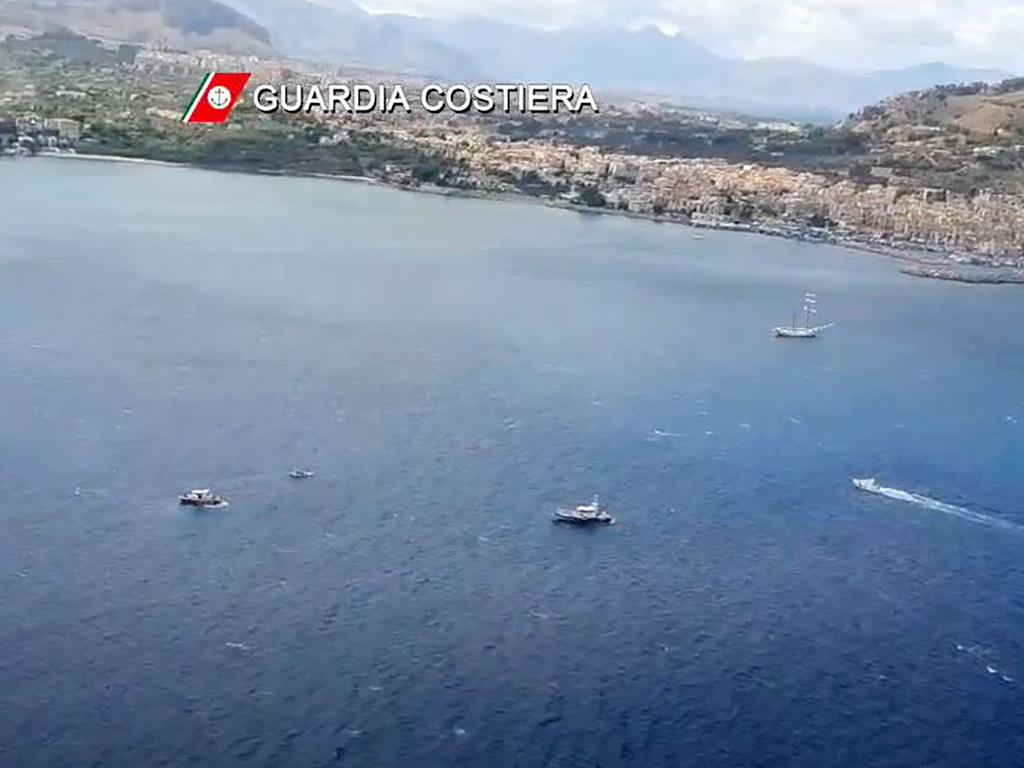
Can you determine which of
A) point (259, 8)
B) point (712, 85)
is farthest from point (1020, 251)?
point (712, 85)

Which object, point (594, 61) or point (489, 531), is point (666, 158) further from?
point (594, 61)

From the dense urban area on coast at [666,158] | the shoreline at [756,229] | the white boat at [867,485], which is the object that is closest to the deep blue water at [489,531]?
the white boat at [867,485]

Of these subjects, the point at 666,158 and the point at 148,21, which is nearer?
the point at 666,158

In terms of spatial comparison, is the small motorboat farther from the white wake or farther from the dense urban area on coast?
the dense urban area on coast

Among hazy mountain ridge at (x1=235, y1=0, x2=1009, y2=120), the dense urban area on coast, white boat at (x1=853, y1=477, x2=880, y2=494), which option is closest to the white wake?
white boat at (x1=853, y1=477, x2=880, y2=494)

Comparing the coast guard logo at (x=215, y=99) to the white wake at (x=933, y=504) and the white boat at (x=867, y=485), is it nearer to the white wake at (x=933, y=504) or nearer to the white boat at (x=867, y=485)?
the white boat at (x=867, y=485)

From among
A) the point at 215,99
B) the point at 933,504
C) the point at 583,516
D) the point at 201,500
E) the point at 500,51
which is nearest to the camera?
the point at 201,500

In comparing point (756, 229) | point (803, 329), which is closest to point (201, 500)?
point (803, 329)
